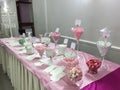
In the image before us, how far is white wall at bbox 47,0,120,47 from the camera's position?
67.0 inches

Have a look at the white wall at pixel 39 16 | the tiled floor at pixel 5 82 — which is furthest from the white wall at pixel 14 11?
the tiled floor at pixel 5 82

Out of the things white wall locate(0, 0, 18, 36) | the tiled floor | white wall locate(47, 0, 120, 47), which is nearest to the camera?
white wall locate(47, 0, 120, 47)

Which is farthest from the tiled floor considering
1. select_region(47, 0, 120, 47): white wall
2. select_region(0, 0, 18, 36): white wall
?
select_region(47, 0, 120, 47): white wall

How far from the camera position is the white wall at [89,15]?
1701 mm

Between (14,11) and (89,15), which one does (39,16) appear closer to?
(14,11)

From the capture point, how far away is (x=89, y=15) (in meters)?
2.06

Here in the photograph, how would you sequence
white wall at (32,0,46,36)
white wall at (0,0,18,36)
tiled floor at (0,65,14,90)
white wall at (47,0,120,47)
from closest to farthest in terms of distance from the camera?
white wall at (47,0,120,47), tiled floor at (0,65,14,90), white wall at (32,0,46,36), white wall at (0,0,18,36)

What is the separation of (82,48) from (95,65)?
120cm

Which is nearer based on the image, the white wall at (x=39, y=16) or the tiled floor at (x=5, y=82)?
the tiled floor at (x=5, y=82)

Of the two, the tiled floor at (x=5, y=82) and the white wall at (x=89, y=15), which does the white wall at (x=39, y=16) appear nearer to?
the white wall at (x=89, y=15)

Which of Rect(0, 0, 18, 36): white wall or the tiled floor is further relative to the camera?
Rect(0, 0, 18, 36): white wall

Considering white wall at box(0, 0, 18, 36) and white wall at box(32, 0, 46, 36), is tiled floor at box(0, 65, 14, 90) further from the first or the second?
white wall at box(32, 0, 46, 36)

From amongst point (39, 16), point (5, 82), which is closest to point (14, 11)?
point (39, 16)

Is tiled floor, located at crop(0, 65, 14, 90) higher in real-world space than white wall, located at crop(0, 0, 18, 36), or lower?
lower
